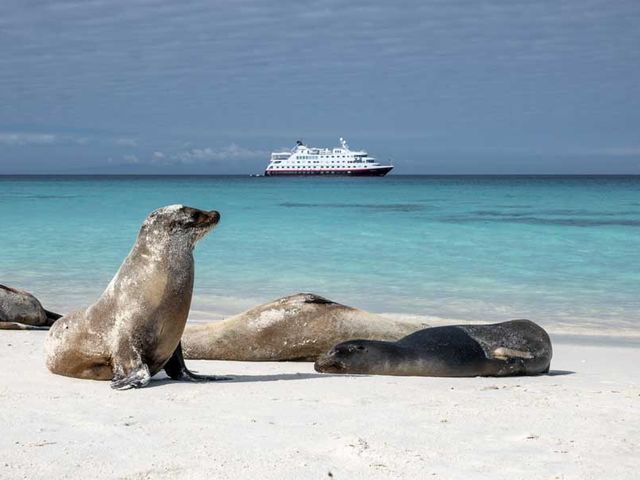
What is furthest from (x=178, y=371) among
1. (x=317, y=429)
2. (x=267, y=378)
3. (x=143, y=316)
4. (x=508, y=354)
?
(x=508, y=354)

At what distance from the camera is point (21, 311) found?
374 inches

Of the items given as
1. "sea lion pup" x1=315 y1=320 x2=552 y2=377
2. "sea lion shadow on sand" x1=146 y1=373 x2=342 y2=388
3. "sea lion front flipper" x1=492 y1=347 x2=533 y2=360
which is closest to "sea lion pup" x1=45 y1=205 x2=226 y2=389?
"sea lion shadow on sand" x1=146 y1=373 x2=342 y2=388

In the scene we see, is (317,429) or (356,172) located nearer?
(317,429)

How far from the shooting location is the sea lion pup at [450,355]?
679 centimetres

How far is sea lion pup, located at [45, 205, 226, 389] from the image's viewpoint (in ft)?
19.3

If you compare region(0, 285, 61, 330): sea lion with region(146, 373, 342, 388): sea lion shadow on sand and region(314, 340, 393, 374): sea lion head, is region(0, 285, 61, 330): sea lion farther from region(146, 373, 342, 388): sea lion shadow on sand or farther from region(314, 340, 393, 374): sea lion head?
region(314, 340, 393, 374): sea lion head

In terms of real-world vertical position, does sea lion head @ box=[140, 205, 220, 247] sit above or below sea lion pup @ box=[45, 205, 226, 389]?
above

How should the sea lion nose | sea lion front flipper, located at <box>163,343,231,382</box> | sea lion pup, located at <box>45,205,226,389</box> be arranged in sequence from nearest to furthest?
sea lion pup, located at <box>45,205,226,389</box> → sea lion front flipper, located at <box>163,343,231,382</box> → the sea lion nose

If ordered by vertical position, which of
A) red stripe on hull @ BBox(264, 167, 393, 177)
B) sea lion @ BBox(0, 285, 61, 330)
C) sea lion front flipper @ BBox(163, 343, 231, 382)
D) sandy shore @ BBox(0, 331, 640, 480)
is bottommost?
red stripe on hull @ BBox(264, 167, 393, 177)

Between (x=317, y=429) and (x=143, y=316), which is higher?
(x=143, y=316)

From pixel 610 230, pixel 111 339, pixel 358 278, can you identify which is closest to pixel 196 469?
pixel 111 339

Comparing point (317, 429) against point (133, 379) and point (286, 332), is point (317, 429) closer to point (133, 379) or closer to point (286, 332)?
point (133, 379)

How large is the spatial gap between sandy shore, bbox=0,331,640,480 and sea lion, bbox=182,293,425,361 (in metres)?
1.16

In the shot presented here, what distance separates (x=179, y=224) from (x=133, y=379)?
1.08 m
